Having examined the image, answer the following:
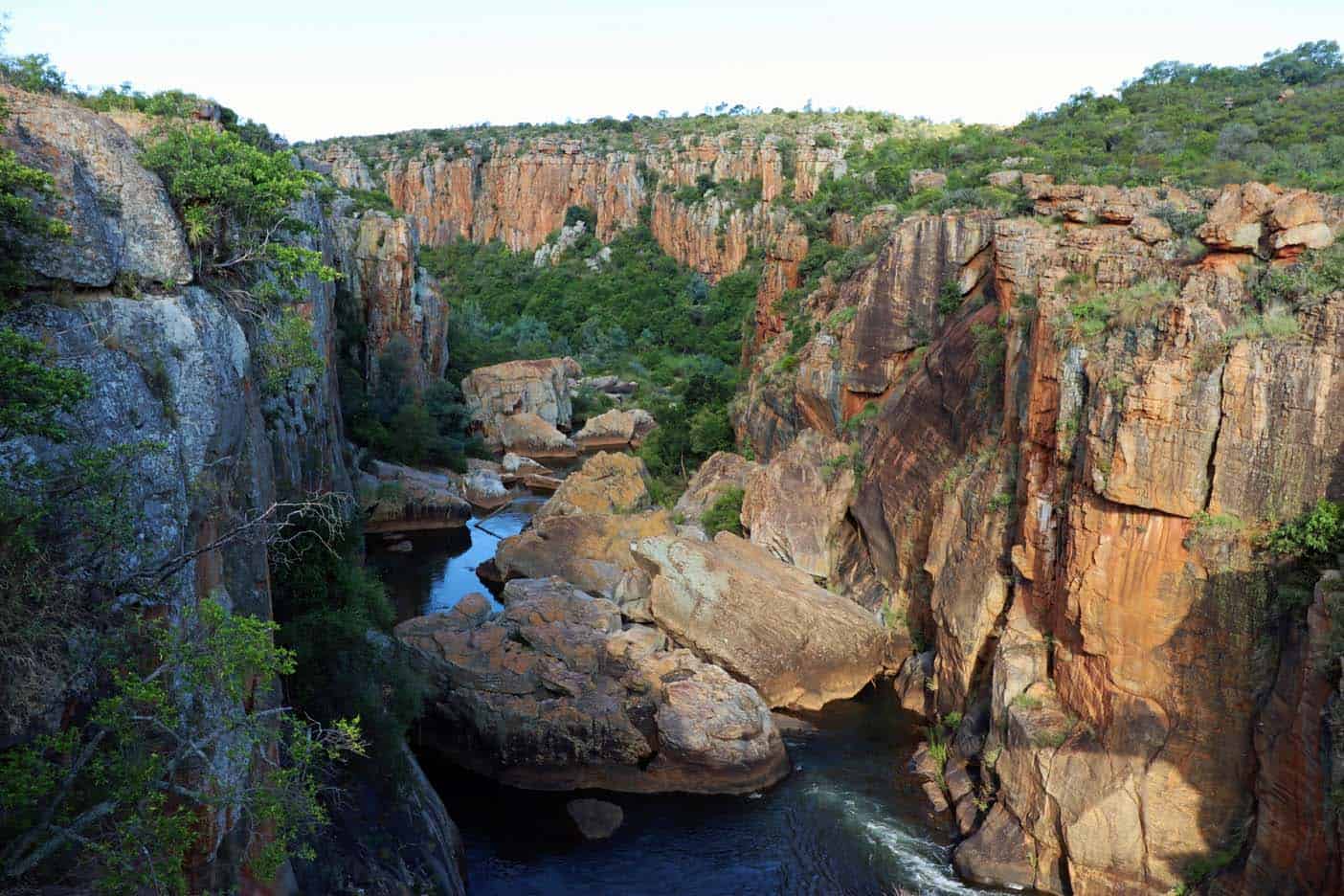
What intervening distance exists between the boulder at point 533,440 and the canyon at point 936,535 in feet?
58.0

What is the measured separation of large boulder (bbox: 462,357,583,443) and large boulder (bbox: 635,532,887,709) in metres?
31.5

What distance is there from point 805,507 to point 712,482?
5.89 meters

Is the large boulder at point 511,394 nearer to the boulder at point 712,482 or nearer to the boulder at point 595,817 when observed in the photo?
the boulder at point 712,482

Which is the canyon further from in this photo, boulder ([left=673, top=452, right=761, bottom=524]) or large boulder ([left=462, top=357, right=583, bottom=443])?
large boulder ([left=462, top=357, right=583, bottom=443])

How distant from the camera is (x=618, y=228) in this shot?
9356 centimetres

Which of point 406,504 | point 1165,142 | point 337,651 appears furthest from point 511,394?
point 337,651

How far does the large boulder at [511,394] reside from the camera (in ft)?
184

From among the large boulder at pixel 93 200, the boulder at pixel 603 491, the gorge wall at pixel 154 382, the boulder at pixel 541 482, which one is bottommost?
the boulder at pixel 541 482

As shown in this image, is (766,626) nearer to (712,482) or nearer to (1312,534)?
(712,482)

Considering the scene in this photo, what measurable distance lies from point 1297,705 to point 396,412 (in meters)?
38.9

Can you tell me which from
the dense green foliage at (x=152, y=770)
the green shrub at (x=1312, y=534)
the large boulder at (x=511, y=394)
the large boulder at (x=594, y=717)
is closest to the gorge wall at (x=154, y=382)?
the dense green foliage at (x=152, y=770)

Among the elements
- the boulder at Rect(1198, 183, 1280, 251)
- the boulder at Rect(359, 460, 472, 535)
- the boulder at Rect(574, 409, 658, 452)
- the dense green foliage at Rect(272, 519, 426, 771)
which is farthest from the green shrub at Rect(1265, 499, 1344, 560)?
the boulder at Rect(574, 409, 658, 452)

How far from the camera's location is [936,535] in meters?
23.3

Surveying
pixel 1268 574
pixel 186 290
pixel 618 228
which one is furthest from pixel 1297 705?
pixel 618 228
